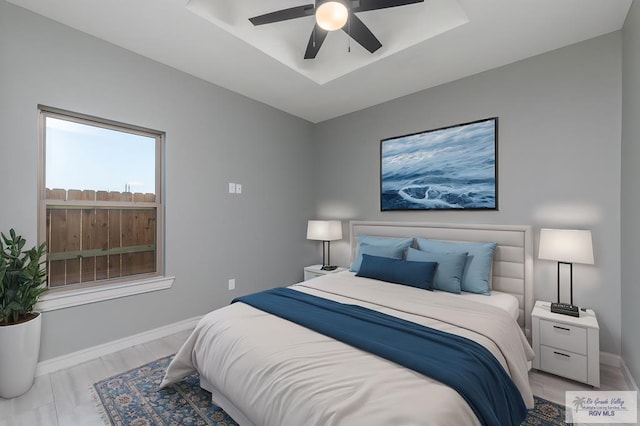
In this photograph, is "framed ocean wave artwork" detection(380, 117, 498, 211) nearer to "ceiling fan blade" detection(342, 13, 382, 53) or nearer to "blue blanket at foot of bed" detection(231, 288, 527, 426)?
"ceiling fan blade" detection(342, 13, 382, 53)

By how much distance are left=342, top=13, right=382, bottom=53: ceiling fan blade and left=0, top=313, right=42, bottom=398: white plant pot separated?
3.09 metres

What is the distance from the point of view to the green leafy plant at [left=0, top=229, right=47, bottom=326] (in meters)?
1.92

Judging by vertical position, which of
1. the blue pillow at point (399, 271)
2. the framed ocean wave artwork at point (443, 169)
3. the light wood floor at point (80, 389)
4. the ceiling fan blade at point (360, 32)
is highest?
the ceiling fan blade at point (360, 32)

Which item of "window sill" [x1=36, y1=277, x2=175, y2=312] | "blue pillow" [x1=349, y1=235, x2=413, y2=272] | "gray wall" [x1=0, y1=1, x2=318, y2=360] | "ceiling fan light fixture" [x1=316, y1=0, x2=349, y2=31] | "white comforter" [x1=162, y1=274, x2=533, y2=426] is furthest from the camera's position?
"blue pillow" [x1=349, y1=235, x2=413, y2=272]

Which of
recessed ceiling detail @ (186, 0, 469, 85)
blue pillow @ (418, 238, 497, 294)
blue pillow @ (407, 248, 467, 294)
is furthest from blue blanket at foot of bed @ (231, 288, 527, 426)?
recessed ceiling detail @ (186, 0, 469, 85)

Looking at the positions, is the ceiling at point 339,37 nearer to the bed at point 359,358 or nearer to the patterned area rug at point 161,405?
the bed at point 359,358

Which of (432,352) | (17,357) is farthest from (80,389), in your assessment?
(432,352)

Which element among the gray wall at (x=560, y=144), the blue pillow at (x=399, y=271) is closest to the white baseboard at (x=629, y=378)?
the gray wall at (x=560, y=144)

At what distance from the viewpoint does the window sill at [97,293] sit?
7.45 feet

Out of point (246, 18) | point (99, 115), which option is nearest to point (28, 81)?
point (99, 115)

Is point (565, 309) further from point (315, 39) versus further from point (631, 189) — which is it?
point (315, 39)

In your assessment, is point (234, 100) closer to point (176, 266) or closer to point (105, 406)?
point (176, 266)

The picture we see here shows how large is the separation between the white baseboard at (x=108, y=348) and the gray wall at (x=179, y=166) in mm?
53

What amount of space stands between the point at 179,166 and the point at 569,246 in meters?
3.62
